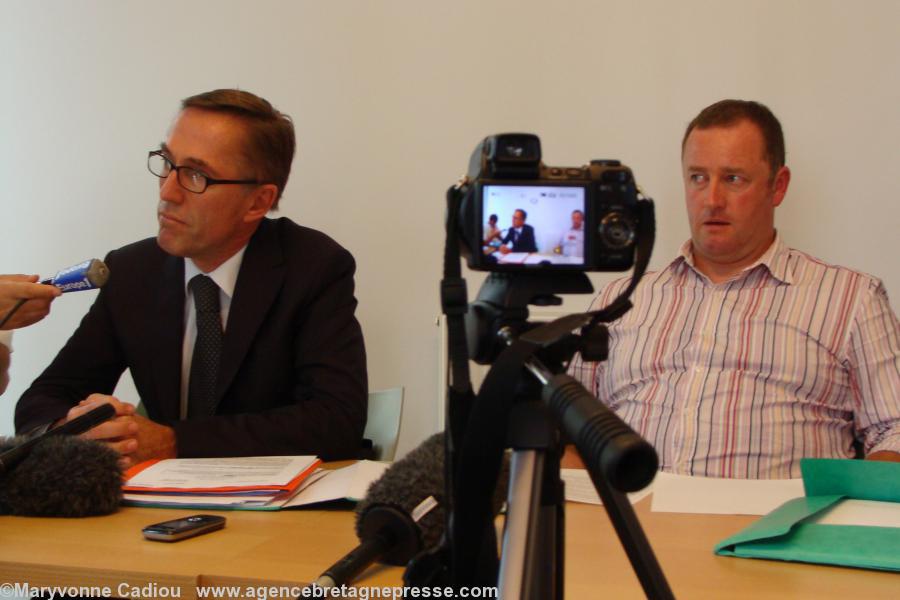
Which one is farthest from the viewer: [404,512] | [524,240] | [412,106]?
[412,106]

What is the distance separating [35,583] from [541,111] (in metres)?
1.81

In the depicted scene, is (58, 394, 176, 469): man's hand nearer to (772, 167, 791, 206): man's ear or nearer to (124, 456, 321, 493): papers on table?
(124, 456, 321, 493): papers on table

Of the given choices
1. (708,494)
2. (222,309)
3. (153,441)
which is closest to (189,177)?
(222,309)

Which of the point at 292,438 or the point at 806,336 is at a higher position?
the point at 806,336

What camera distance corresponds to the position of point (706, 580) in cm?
79

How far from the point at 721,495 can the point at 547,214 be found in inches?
25.5

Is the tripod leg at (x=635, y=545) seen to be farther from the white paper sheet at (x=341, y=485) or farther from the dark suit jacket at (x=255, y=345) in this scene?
the dark suit jacket at (x=255, y=345)

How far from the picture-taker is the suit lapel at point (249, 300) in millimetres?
1669

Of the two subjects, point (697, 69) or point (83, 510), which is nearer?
point (83, 510)

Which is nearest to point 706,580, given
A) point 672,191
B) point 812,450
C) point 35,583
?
point 35,583

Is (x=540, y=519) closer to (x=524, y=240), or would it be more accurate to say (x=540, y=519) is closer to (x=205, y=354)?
(x=524, y=240)

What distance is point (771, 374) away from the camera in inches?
68.3

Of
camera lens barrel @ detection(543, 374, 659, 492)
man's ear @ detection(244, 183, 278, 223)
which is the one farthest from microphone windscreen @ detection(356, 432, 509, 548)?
man's ear @ detection(244, 183, 278, 223)

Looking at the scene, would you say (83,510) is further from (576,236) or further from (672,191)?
(672,191)
